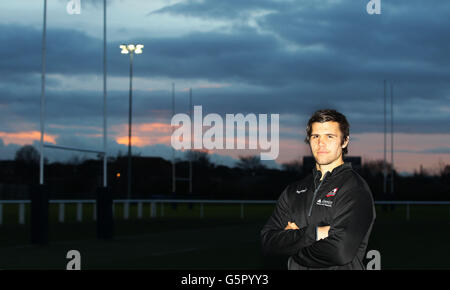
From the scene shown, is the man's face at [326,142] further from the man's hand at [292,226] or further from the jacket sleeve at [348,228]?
the man's hand at [292,226]

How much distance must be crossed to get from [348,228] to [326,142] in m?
0.48

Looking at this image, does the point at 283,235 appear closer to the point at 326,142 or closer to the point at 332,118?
the point at 326,142

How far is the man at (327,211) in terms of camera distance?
361 centimetres

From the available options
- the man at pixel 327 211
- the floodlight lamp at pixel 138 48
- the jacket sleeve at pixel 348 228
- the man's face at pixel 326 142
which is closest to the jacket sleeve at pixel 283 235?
the man at pixel 327 211

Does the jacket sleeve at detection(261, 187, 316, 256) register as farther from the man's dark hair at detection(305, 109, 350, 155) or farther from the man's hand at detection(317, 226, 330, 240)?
the man's dark hair at detection(305, 109, 350, 155)

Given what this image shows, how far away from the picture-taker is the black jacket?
3605 millimetres

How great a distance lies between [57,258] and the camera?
14078 mm

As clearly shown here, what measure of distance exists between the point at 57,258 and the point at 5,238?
243 inches

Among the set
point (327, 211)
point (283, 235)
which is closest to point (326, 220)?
point (327, 211)

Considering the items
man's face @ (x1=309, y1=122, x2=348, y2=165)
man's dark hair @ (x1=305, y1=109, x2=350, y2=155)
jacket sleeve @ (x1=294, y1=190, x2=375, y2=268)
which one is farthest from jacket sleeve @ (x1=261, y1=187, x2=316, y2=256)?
man's dark hair @ (x1=305, y1=109, x2=350, y2=155)

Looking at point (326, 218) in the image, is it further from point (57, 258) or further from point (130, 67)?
point (130, 67)

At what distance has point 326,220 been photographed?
3.75 m

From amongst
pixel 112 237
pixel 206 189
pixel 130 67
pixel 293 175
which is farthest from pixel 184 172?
pixel 112 237

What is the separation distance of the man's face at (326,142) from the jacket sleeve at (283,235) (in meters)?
0.39
